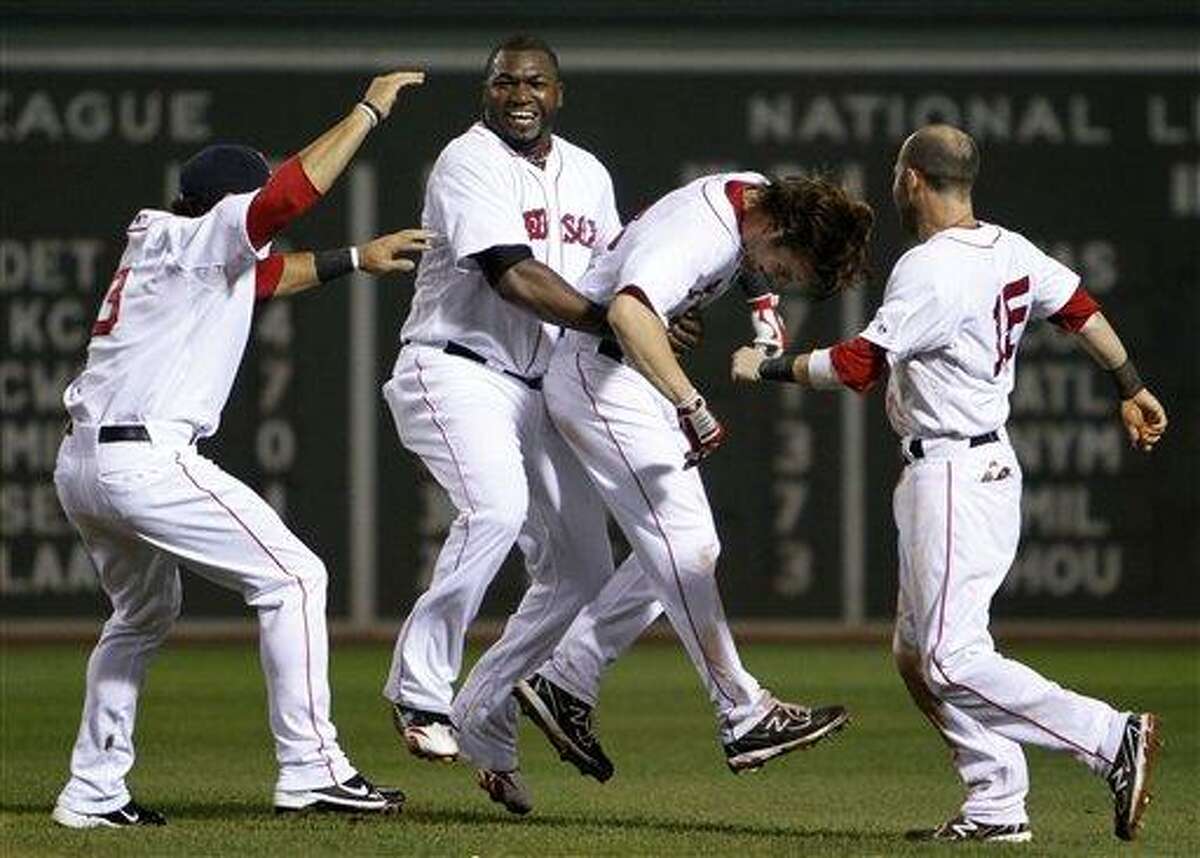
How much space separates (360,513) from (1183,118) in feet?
14.0

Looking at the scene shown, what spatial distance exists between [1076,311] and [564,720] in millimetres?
1780

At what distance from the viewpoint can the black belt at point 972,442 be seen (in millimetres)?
7707

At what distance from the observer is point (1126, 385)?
8211mm

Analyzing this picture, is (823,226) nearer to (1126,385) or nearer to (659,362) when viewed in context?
(659,362)

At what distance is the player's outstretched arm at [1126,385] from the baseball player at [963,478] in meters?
0.27

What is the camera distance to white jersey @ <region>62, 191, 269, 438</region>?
7.80 metres

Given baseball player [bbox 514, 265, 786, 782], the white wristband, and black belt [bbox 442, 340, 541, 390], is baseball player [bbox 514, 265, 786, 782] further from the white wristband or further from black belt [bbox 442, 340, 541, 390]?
the white wristband

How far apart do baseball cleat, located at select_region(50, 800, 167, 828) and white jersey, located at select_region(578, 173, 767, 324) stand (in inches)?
70.6

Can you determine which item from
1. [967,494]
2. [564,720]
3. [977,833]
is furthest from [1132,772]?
[564,720]

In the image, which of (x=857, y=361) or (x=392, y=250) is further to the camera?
(x=392, y=250)

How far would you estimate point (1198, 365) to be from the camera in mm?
14414

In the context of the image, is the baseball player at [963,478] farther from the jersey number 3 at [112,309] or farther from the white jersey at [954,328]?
the jersey number 3 at [112,309]

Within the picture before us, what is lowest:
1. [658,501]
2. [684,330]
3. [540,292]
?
[658,501]

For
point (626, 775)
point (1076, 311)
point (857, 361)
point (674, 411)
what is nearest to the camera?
point (857, 361)
